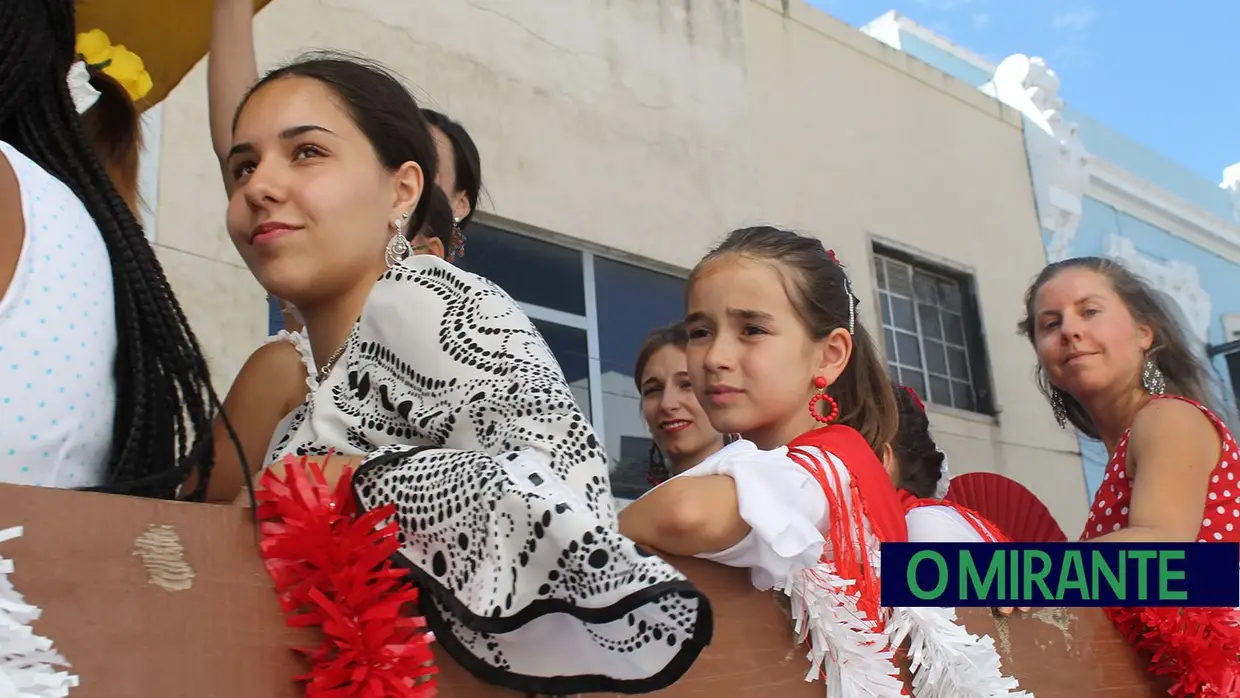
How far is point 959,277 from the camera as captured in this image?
731 cm

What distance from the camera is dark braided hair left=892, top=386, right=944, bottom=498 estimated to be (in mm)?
2928

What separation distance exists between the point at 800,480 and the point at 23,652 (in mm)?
1015

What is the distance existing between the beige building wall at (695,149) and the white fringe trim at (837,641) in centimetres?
279

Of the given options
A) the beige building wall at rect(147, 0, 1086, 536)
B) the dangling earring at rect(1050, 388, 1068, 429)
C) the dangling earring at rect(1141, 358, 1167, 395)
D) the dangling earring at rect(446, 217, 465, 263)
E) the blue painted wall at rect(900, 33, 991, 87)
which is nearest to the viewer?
the dangling earring at rect(446, 217, 465, 263)

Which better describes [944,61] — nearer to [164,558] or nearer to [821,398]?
[821,398]

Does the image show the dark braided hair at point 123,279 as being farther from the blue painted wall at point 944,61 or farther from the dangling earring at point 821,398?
the blue painted wall at point 944,61

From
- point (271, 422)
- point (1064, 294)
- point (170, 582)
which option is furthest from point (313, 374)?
point (1064, 294)

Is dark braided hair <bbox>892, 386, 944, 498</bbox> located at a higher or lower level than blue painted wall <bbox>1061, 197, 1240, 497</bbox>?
lower

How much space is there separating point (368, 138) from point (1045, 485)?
623 cm

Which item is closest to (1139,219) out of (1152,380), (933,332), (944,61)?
(944,61)

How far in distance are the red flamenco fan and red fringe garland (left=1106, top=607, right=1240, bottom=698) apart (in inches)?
35.3

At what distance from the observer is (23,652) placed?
0.88 m

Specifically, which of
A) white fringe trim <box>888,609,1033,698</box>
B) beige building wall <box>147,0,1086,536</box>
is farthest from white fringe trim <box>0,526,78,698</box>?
beige building wall <box>147,0,1086,536</box>

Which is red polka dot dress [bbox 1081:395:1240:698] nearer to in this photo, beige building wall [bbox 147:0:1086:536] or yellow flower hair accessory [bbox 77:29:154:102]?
yellow flower hair accessory [bbox 77:29:154:102]
